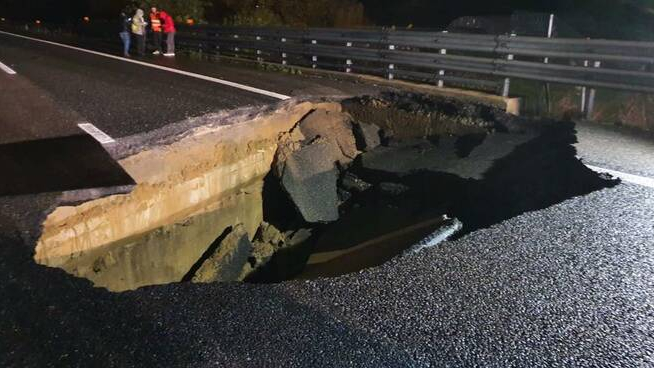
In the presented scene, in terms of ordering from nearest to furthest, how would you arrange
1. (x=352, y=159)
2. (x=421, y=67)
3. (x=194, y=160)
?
(x=194, y=160), (x=352, y=159), (x=421, y=67)

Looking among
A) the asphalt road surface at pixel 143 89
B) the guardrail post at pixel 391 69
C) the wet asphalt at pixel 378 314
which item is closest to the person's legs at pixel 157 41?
the asphalt road surface at pixel 143 89

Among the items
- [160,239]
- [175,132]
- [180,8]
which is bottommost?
[160,239]

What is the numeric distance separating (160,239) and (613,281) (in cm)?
407

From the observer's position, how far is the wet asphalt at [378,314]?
88.0 inches

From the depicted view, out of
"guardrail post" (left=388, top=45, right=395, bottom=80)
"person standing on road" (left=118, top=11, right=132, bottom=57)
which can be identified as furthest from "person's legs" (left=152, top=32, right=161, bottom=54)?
"guardrail post" (left=388, top=45, right=395, bottom=80)

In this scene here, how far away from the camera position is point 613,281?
2.90m

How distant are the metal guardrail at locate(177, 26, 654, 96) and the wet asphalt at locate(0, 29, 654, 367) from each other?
13.3 ft

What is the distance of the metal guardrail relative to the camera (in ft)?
21.2

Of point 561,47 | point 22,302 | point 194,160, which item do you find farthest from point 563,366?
point 561,47

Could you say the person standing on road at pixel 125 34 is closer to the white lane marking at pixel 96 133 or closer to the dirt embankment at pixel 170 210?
the white lane marking at pixel 96 133

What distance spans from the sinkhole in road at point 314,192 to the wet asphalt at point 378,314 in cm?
87

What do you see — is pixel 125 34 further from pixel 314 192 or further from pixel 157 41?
pixel 314 192

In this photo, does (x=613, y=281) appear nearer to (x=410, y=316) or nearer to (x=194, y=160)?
(x=410, y=316)

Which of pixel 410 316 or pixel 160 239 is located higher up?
pixel 410 316
